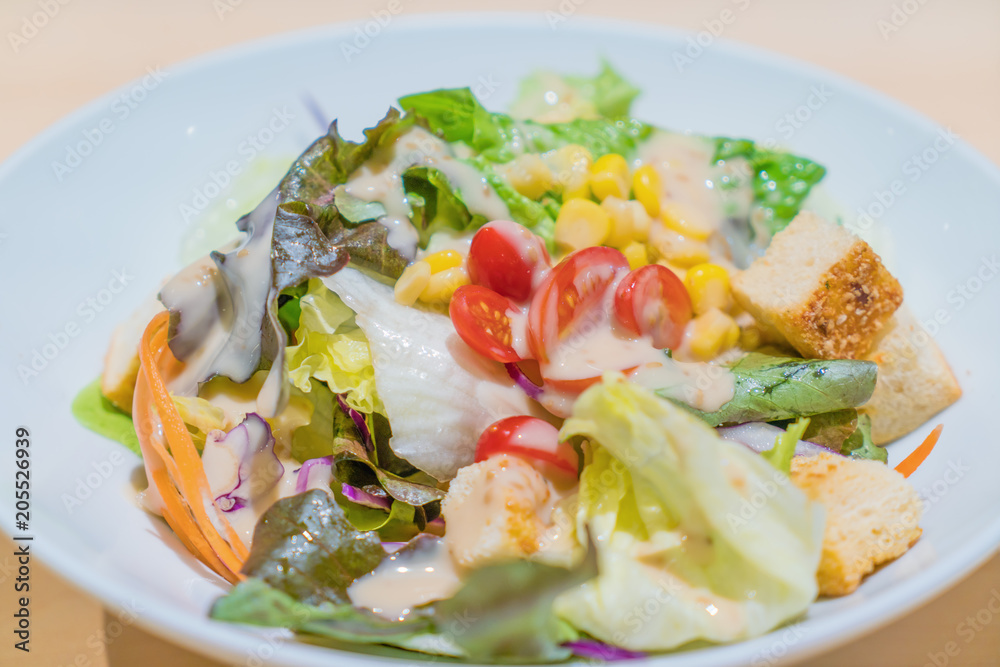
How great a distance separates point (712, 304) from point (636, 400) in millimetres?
1011

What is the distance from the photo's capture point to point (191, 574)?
74.5 inches

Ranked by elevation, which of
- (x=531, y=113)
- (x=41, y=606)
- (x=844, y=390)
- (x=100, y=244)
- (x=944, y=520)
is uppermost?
(x=531, y=113)

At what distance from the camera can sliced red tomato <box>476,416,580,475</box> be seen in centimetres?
205

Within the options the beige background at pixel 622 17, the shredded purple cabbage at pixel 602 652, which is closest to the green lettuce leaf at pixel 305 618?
the shredded purple cabbage at pixel 602 652

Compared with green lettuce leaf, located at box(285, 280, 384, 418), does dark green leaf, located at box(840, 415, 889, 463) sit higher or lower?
lower

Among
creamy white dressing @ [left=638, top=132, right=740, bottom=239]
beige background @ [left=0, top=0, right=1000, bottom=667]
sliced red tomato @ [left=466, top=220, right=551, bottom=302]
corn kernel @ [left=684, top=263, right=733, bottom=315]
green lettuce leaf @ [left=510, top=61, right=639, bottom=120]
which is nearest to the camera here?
sliced red tomato @ [left=466, top=220, right=551, bottom=302]

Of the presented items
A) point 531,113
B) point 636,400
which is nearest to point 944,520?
point 636,400

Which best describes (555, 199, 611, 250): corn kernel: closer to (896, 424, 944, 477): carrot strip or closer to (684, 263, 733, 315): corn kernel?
(684, 263, 733, 315): corn kernel

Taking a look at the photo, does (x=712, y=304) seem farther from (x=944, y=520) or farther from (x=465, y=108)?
(x=465, y=108)

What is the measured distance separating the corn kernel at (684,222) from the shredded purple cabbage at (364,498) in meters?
1.49

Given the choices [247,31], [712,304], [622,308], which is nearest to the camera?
[622,308]

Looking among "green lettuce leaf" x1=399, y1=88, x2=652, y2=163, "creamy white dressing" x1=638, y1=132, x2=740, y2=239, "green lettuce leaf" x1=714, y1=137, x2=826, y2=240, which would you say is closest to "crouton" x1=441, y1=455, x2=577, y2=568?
"creamy white dressing" x1=638, y1=132, x2=740, y2=239

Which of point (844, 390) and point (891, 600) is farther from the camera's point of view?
point (844, 390)

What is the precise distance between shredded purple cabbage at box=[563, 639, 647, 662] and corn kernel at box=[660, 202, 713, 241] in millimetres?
1624
